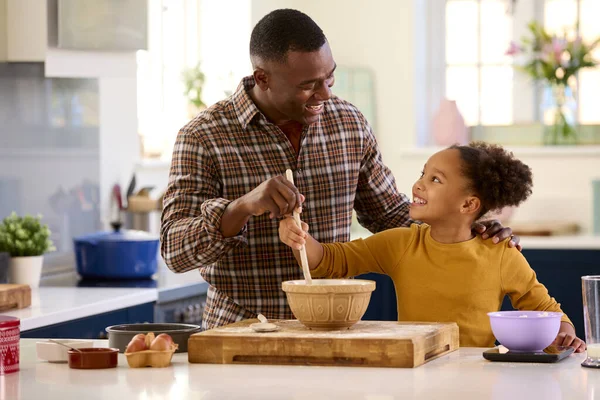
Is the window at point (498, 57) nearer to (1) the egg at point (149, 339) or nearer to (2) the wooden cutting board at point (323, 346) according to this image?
(2) the wooden cutting board at point (323, 346)

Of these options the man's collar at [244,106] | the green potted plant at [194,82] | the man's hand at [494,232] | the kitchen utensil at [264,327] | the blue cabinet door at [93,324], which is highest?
the green potted plant at [194,82]

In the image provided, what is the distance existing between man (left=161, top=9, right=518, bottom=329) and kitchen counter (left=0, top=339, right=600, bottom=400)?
0.47m

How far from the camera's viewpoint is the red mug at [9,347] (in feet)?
6.13

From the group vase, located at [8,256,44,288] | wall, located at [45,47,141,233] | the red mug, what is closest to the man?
the red mug

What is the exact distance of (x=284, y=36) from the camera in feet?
7.79

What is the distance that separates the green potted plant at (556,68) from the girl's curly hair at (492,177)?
3.66 m

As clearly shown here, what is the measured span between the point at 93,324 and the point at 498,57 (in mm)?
3843

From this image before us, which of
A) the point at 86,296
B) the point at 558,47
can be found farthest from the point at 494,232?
the point at 558,47

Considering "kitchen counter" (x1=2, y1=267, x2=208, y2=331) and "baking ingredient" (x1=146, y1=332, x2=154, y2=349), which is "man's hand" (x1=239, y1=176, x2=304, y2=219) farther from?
"kitchen counter" (x1=2, y1=267, x2=208, y2=331)

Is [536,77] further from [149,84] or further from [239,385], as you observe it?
[239,385]

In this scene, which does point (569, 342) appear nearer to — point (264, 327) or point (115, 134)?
point (264, 327)

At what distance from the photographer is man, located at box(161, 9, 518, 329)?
234cm

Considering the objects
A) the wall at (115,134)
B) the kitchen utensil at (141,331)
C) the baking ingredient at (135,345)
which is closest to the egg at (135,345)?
the baking ingredient at (135,345)

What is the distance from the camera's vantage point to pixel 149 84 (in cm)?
539
